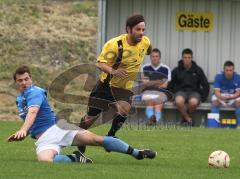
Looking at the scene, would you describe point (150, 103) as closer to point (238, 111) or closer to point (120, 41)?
point (238, 111)

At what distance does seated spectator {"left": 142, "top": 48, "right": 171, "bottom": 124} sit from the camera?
64.5 ft

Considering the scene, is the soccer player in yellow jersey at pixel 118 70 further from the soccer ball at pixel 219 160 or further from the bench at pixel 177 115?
the bench at pixel 177 115

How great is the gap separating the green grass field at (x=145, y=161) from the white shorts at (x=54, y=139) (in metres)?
0.26

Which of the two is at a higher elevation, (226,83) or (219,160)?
(226,83)

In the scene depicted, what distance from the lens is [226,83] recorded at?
20.4 metres

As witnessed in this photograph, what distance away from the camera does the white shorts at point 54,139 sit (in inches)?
464

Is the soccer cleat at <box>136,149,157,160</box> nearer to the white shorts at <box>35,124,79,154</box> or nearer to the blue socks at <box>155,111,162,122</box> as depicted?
the white shorts at <box>35,124,79,154</box>

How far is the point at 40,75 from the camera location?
2308 centimetres

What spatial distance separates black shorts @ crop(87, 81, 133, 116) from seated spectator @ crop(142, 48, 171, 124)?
5627 millimetres

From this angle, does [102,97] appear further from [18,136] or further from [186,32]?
[186,32]

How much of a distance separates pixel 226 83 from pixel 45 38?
6427 millimetres

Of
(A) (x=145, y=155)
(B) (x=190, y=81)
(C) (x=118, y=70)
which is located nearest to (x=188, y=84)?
(B) (x=190, y=81)

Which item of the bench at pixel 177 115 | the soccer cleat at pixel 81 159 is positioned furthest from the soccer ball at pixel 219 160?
the bench at pixel 177 115

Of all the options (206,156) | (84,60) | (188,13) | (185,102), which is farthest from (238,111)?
(206,156)
